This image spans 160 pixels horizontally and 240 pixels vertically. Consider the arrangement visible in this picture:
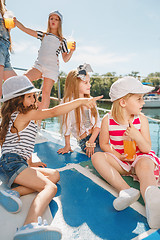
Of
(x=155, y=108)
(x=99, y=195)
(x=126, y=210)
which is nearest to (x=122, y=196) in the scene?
(x=126, y=210)

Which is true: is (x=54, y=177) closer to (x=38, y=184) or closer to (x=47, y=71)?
(x=38, y=184)

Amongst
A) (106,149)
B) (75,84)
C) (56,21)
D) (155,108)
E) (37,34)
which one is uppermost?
(56,21)

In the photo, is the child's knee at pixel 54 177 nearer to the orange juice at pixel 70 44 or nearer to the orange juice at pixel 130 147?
the orange juice at pixel 130 147

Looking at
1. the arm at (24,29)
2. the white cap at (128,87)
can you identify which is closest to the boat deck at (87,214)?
the white cap at (128,87)

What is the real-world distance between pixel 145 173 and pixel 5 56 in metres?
1.85

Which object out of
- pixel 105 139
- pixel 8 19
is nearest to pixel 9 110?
pixel 105 139

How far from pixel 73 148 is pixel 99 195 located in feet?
3.19

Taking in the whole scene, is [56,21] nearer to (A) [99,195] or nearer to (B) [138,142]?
(B) [138,142]

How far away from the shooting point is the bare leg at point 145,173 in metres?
1.06

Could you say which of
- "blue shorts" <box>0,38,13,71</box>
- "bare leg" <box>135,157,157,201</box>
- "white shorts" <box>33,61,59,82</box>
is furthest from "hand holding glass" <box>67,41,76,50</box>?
"bare leg" <box>135,157,157,201</box>

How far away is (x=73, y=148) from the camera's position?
212cm

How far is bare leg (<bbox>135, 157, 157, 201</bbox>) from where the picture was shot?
1064 mm

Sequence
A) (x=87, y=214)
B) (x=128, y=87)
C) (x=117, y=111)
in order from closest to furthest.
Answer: (x=87, y=214) < (x=128, y=87) < (x=117, y=111)

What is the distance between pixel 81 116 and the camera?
1.97 meters
